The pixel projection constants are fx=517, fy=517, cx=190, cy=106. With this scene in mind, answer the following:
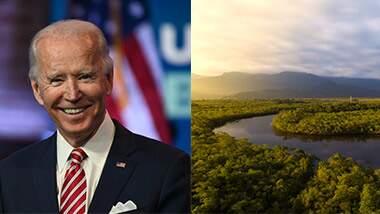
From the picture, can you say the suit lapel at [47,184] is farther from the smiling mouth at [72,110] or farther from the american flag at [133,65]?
the american flag at [133,65]

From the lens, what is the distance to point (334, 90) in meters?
3.39

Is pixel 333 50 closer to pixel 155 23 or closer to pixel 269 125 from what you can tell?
pixel 269 125

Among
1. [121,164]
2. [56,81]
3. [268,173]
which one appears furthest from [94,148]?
[268,173]

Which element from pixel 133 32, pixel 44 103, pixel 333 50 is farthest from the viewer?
pixel 333 50

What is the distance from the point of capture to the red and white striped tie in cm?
268

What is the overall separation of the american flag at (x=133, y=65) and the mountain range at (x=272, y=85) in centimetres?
55

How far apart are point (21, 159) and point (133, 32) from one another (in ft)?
3.02

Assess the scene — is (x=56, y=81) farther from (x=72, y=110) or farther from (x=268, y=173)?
(x=268, y=173)

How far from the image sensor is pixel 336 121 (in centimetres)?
340

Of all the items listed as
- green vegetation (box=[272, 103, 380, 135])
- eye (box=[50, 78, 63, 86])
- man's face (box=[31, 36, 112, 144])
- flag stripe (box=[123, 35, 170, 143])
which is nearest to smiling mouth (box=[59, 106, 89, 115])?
man's face (box=[31, 36, 112, 144])

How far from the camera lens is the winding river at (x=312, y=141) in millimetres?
3311

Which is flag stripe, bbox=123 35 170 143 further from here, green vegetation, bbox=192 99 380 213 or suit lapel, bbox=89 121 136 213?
green vegetation, bbox=192 99 380 213

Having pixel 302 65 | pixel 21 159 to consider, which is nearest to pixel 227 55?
pixel 302 65

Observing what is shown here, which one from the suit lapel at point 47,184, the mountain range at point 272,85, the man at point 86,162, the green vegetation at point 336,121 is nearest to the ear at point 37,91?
the man at point 86,162
